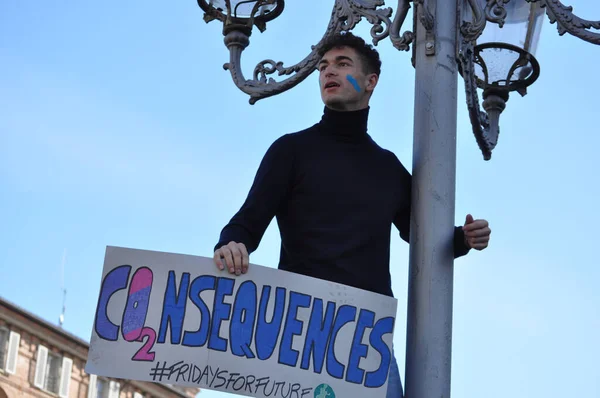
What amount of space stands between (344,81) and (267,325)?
1094 mm

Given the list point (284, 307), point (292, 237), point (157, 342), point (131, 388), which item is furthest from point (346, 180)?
point (131, 388)

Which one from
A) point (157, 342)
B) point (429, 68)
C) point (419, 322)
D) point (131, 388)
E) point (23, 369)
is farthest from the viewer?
point (131, 388)

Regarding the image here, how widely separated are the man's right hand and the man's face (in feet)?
2.72

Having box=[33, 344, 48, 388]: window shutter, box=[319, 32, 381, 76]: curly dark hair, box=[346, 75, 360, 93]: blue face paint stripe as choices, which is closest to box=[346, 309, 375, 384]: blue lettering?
box=[346, 75, 360, 93]: blue face paint stripe

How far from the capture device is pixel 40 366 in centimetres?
5259

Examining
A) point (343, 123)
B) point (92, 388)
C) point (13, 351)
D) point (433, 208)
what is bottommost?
point (433, 208)

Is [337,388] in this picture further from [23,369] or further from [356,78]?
[23,369]

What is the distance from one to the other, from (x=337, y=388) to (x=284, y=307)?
332 mm

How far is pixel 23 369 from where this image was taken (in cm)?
5200

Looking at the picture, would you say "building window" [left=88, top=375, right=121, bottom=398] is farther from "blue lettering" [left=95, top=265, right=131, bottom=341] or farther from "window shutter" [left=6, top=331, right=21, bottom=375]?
"blue lettering" [left=95, top=265, right=131, bottom=341]

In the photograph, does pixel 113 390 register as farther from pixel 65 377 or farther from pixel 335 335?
pixel 335 335

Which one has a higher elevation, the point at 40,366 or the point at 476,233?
the point at 40,366

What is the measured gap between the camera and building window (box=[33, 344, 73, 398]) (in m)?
52.8

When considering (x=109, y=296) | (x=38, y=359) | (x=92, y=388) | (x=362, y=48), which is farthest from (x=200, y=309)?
(x=92, y=388)
